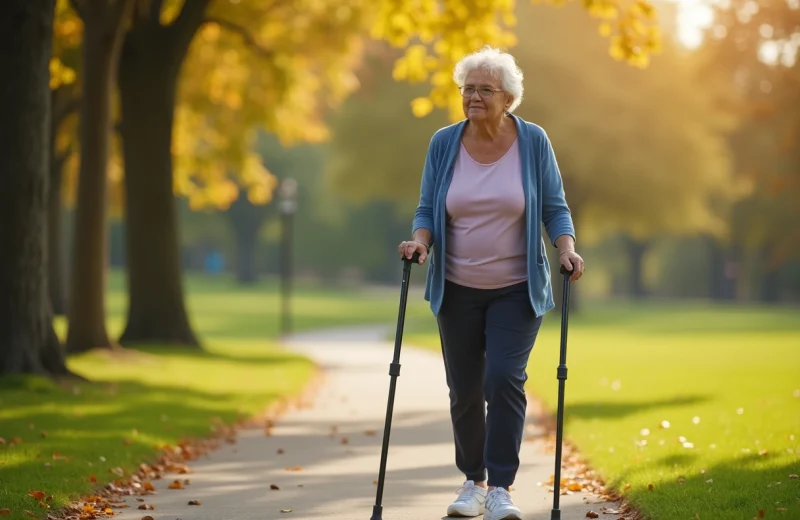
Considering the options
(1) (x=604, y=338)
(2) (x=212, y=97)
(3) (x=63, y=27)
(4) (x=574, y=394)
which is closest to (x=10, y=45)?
(4) (x=574, y=394)

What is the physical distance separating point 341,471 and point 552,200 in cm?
291

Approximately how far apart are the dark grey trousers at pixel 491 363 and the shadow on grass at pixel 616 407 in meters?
5.10

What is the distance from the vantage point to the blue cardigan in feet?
20.0

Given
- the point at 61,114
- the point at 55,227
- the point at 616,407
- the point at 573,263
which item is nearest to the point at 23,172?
the point at 616,407

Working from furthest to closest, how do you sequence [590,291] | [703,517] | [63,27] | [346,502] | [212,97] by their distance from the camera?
[590,291], [212,97], [63,27], [346,502], [703,517]

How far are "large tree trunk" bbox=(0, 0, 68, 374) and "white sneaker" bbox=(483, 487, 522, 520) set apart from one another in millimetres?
6706

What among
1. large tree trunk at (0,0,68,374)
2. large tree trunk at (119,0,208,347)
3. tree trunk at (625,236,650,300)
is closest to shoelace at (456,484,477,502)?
large tree trunk at (0,0,68,374)

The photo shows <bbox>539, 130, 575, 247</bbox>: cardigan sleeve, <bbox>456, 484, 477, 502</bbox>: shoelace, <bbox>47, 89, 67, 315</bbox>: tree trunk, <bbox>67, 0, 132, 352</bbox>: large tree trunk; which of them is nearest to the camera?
<bbox>539, 130, 575, 247</bbox>: cardigan sleeve

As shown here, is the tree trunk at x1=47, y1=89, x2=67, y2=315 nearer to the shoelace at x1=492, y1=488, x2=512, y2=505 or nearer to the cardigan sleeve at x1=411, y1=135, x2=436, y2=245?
the cardigan sleeve at x1=411, y1=135, x2=436, y2=245

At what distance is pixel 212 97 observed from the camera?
82.8ft

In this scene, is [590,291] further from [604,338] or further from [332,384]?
[332,384]

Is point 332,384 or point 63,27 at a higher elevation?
point 63,27

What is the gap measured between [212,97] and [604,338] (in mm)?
10485

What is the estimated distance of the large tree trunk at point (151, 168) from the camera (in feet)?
60.7
